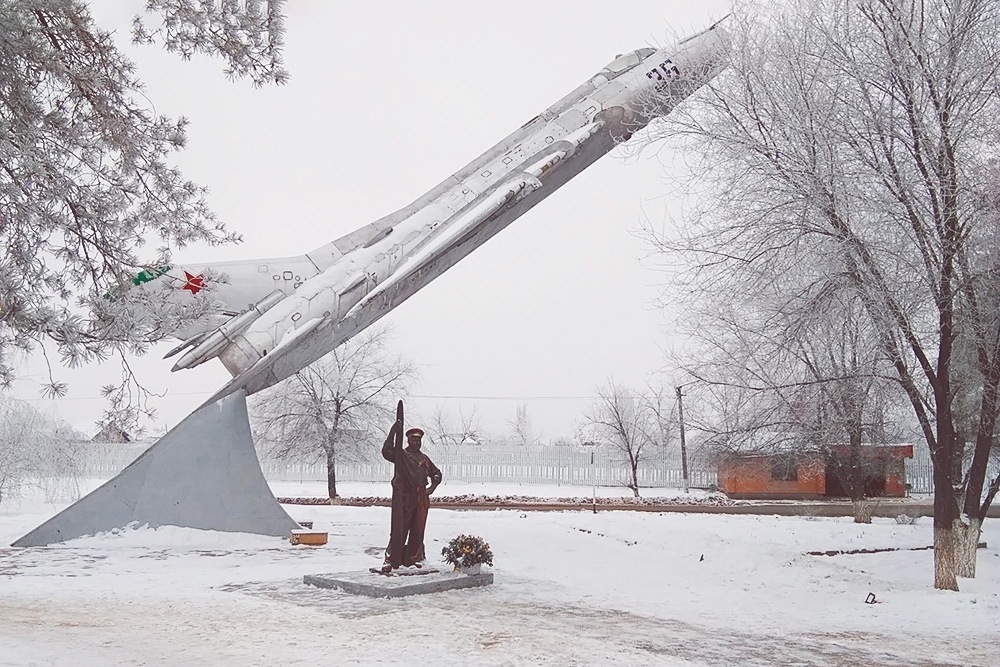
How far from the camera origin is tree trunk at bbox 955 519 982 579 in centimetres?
951

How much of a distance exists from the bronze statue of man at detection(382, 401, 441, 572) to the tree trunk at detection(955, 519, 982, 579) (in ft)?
18.1

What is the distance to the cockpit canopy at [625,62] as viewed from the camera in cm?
1667

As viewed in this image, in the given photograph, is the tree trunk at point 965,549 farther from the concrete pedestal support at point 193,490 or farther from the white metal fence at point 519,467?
the white metal fence at point 519,467

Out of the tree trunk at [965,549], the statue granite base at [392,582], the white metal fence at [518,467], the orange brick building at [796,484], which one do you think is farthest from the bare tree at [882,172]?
the white metal fence at [518,467]

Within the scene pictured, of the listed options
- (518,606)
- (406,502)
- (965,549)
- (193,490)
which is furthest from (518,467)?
(518,606)

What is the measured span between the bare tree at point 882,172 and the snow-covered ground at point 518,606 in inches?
75.8

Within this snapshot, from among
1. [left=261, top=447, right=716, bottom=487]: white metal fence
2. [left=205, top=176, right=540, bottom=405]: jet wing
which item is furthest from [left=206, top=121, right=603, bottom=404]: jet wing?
[left=261, top=447, right=716, bottom=487]: white metal fence

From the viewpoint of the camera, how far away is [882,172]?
29.4 ft

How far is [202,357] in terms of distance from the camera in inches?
474

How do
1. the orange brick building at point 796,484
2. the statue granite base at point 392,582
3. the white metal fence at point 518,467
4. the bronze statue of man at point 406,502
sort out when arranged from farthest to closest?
the white metal fence at point 518,467 → the orange brick building at point 796,484 → the bronze statue of man at point 406,502 → the statue granite base at point 392,582

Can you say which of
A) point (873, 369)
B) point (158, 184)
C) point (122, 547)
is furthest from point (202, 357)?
point (873, 369)

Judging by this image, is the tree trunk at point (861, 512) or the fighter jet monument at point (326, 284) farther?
the tree trunk at point (861, 512)

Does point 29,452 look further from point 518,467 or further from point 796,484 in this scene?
point 796,484

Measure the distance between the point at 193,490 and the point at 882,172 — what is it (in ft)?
29.7
